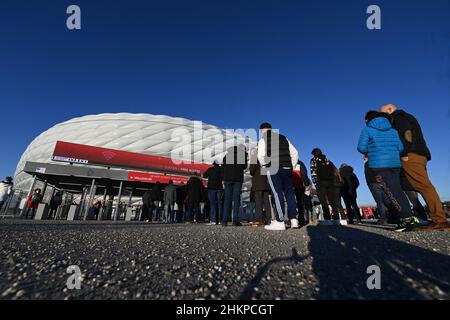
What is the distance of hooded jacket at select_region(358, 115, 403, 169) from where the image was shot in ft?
8.07

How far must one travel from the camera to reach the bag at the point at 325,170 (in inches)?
169

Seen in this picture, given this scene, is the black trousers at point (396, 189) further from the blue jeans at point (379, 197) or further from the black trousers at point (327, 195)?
the blue jeans at point (379, 197)

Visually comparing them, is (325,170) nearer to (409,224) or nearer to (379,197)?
(379,197)

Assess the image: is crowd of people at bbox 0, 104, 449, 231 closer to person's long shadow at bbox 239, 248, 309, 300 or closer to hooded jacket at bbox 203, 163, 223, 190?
hooded jacket at bbox 203, 163, 223, 190

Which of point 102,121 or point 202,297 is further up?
point 102,121

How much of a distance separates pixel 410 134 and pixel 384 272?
91.0 inches

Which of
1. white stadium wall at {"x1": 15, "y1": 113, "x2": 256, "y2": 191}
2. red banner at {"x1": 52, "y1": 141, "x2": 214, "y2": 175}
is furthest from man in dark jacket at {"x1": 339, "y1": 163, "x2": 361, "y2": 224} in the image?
white stadium wall at {"x1": 15, "y1": 113, "x2": 256, "y2": 191}

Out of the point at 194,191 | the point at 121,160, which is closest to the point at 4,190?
the point at 194,191

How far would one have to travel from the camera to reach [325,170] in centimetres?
433
